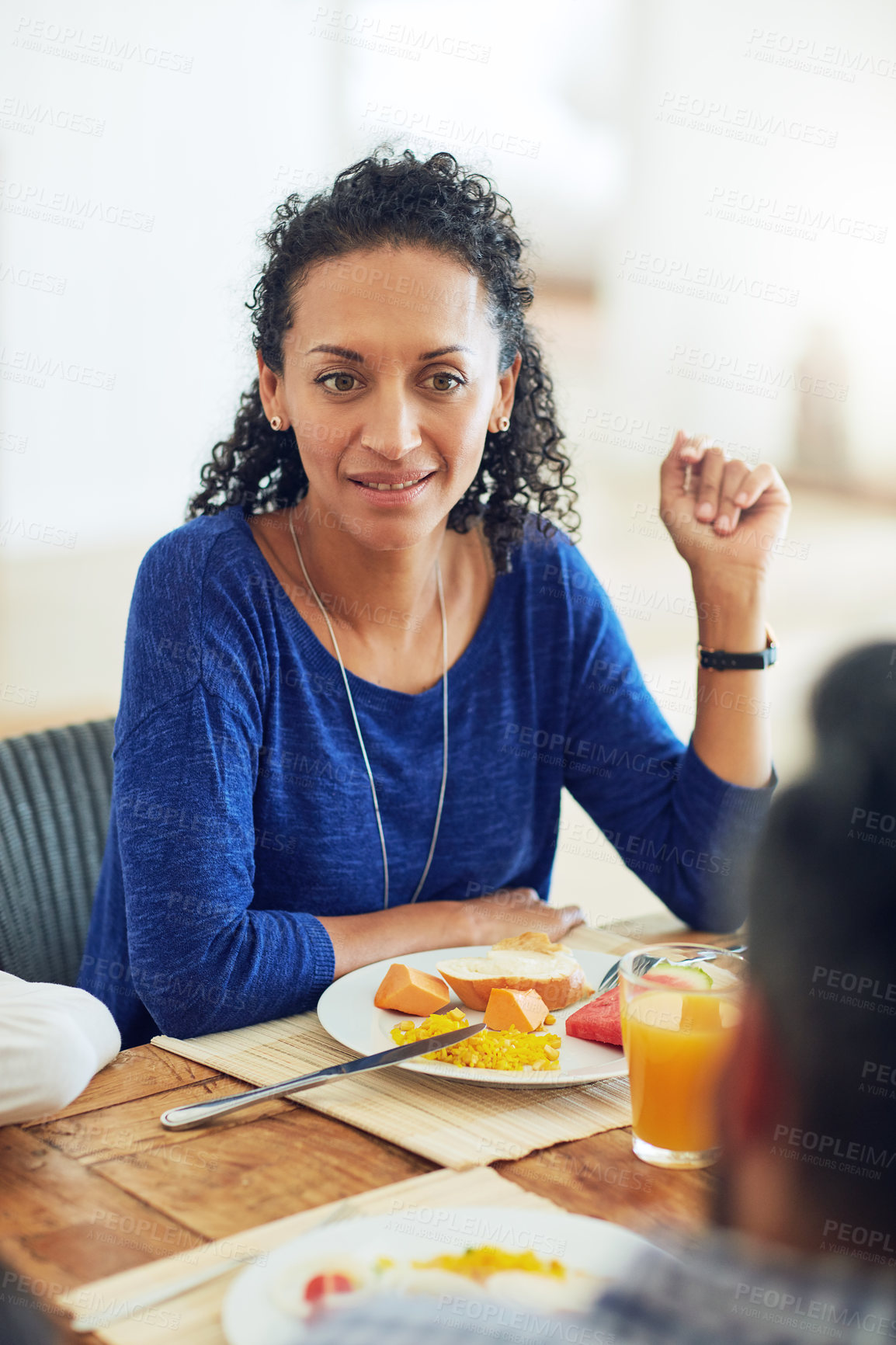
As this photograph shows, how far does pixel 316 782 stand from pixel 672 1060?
593mm

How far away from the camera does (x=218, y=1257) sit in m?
0.62

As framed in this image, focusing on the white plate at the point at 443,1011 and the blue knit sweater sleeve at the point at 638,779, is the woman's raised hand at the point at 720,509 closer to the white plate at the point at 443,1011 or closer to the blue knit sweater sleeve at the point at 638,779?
the blue knit sweater sleeve at the point at 638,779

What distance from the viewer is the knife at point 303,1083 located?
78 centimetres

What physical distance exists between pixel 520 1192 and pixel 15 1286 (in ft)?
0.89

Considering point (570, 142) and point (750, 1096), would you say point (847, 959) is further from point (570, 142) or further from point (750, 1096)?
point (570, 142)

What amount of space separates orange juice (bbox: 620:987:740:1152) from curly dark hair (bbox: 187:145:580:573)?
2.63 feet

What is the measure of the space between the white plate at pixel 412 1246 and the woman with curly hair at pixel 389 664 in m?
0.39

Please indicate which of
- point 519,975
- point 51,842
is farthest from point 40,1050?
point 51,842

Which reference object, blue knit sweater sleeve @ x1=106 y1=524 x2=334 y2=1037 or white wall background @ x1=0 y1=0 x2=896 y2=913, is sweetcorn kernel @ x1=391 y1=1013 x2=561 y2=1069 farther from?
white wall background @ x1=0 y1=0 x2=896 y2=913

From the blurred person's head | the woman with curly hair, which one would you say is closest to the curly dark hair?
the woman with curly hair

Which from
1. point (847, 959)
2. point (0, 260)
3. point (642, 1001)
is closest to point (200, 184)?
point (0, 260)

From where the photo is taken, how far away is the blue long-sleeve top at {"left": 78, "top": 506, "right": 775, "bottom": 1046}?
3.47 feet

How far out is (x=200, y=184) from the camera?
14.3ft

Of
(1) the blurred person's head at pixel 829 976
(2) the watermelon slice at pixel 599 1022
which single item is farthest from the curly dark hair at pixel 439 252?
(1) the blurred person's head at pixel 829 976
